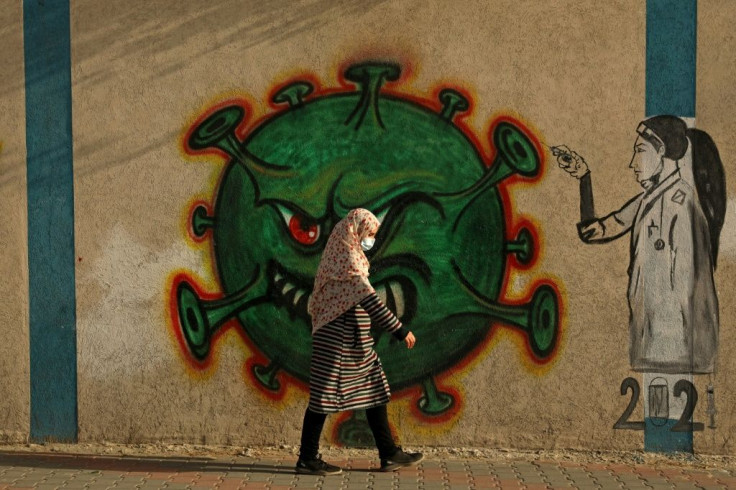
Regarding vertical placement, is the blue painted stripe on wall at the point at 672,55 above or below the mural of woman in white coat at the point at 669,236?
above

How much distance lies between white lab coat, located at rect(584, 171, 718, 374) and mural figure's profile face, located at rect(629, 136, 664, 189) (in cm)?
8

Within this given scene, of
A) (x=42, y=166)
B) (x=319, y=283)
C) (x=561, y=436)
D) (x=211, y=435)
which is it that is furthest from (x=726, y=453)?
(x=42, y=166)

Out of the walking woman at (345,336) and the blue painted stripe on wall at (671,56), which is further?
the blue painted stripe on wall at (671,56)

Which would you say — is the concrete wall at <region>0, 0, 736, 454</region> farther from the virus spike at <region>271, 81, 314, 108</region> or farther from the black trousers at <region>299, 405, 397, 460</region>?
the black trousers at <region>299, 405, 397, 460</region>

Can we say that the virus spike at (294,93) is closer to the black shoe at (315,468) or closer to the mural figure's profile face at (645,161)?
the mural figure's profile face at (645,161)

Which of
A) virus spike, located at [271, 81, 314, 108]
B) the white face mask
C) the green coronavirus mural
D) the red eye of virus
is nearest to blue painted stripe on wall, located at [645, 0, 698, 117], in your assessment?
the green coronavirus mural

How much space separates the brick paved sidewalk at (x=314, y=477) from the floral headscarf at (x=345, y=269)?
36.3 inches

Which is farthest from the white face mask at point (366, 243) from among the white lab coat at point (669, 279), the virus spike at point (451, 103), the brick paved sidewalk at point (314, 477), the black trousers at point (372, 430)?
the white lab coat at point (669, 279)

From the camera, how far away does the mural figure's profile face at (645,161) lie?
7.13m

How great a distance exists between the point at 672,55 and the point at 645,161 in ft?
2.15

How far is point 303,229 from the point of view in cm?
730

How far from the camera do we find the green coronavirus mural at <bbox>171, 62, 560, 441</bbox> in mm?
7219

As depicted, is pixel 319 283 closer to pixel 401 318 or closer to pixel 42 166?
pixel 401 318

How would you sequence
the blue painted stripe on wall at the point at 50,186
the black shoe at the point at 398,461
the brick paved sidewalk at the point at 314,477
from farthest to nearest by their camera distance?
the blue painted stripe on wall at the point at 50,186
the black shoe at the point at 398,461
the brick paved sidewalk at the point at 314,477
